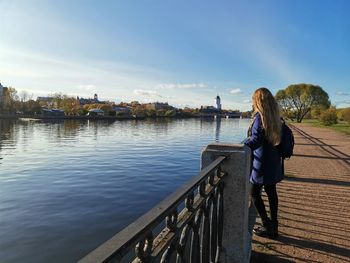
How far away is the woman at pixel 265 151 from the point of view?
4.88 metres

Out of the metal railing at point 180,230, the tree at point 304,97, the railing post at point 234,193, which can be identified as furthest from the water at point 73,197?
the tree at point 304,97

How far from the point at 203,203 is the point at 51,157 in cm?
2274

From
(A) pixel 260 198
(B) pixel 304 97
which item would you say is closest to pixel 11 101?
(B) pixel 304 97

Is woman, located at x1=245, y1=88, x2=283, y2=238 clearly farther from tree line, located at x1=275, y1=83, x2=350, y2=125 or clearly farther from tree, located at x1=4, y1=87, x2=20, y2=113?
tree, located at x1=4, y1=87, x2=20, y2=113

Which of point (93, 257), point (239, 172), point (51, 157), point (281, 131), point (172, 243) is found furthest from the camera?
point (51, 157)

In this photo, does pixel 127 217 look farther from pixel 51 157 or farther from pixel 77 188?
pixel 51 157

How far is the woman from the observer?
4.88 metres

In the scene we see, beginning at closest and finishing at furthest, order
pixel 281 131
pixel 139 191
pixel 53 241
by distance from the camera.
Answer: pixel 281 131
pixel 53 241
pixel 139 191

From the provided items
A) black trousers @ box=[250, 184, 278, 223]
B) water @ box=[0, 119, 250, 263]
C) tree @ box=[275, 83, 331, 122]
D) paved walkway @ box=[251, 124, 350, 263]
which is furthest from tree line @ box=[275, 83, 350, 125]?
black trousers @ box=[250, 184, 278, 223]

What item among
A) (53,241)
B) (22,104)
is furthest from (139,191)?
(22,104)

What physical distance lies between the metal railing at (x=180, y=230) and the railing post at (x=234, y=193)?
0.11 meters

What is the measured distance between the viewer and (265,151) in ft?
16.9

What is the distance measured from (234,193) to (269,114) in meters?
1.40

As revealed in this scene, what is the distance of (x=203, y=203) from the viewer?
3.17 meters
